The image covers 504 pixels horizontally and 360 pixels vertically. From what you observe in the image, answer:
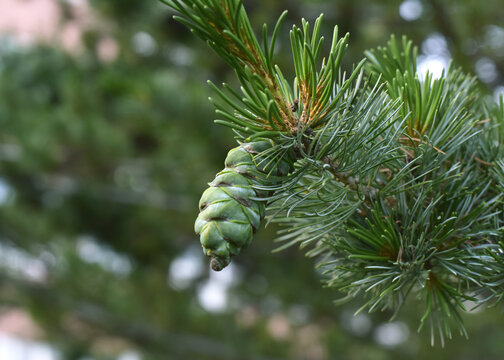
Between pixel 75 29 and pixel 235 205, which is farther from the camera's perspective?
pixel 75 29

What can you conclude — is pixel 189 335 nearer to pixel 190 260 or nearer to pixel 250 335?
pixel 250 335

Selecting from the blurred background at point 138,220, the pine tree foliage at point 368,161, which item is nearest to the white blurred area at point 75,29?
the blurred background at point 138,220

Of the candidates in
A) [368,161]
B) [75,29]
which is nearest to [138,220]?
[75,29]

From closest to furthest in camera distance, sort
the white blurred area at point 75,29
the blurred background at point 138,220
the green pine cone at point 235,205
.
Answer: the green pine cone at point 235,205 < the blurred background at point 138,220 < the white blurred area at point 75,29

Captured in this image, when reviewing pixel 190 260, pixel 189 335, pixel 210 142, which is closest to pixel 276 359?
pixel 189 335

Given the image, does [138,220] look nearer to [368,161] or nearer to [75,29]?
[75,29]

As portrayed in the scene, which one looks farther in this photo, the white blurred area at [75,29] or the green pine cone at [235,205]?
the white blurred area at [75,29]

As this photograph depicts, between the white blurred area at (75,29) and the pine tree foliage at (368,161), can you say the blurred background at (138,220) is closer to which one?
the white blurred area at (75,29)
